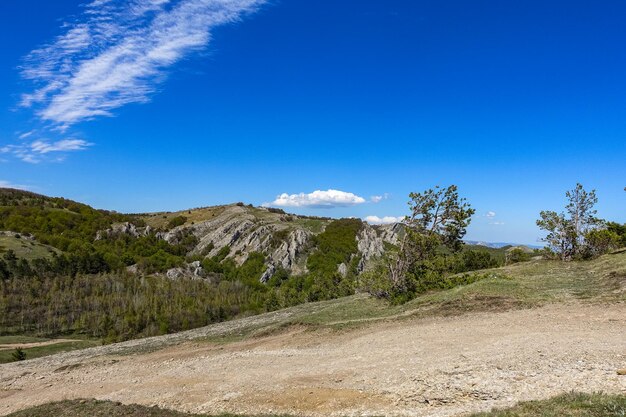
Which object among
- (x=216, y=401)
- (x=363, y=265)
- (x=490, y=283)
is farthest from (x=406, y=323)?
(x=363, y=265)

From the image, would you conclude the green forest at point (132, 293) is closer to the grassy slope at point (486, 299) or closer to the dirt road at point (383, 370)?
the grassy slope at point (486, 299)

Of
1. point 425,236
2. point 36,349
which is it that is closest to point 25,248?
point 36,349

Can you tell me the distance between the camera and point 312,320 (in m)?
32.8

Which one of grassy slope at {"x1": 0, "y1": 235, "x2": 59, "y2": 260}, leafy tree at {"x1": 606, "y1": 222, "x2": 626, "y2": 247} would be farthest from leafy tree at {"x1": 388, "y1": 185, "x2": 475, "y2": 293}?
grassy slope at {"x1": 0, "y1": 235, "x2": 59, "y2": 260}

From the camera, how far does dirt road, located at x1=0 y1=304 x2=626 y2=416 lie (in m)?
13.8

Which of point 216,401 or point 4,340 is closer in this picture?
point 216,401

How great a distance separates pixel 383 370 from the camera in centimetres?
1745

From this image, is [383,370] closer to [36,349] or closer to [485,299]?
[485,299]

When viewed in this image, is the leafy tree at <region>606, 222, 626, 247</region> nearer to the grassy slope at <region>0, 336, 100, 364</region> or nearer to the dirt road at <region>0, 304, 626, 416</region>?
the dirt road at <region>0, 304, 626, 416</region>

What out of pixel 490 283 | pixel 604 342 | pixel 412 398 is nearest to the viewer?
pixel 412 398

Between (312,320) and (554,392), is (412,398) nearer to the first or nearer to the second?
(554,392)

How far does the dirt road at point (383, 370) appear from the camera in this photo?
1380cm

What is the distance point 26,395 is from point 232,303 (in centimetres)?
12867

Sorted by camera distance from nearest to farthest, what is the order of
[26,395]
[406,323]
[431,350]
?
[431,350] < [26,395] < [406,323]
